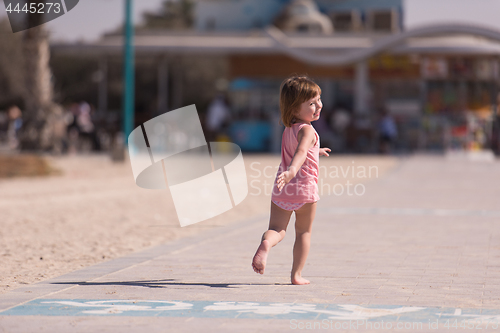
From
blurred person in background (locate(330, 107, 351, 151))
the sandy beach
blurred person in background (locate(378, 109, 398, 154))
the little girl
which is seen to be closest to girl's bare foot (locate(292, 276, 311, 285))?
the little girl

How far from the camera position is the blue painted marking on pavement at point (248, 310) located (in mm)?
4742

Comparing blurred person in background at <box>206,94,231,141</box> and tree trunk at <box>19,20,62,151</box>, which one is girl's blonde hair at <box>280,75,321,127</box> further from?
blurred person in background at <box>206,94,231,141</box>

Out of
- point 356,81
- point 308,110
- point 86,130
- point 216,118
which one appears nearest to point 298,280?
point 308,110

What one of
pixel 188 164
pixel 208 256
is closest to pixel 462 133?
pixel 188 164

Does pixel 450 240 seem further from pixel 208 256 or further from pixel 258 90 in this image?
pixel 258 90

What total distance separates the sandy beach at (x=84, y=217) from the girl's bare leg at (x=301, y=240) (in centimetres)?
197

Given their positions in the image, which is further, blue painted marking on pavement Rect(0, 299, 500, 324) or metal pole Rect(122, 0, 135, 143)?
metal pole Rect(122, 0, 135, 143)

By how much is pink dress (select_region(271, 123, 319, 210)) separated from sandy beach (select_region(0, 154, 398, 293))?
2.00 metres

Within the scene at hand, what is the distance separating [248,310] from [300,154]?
1.19m
